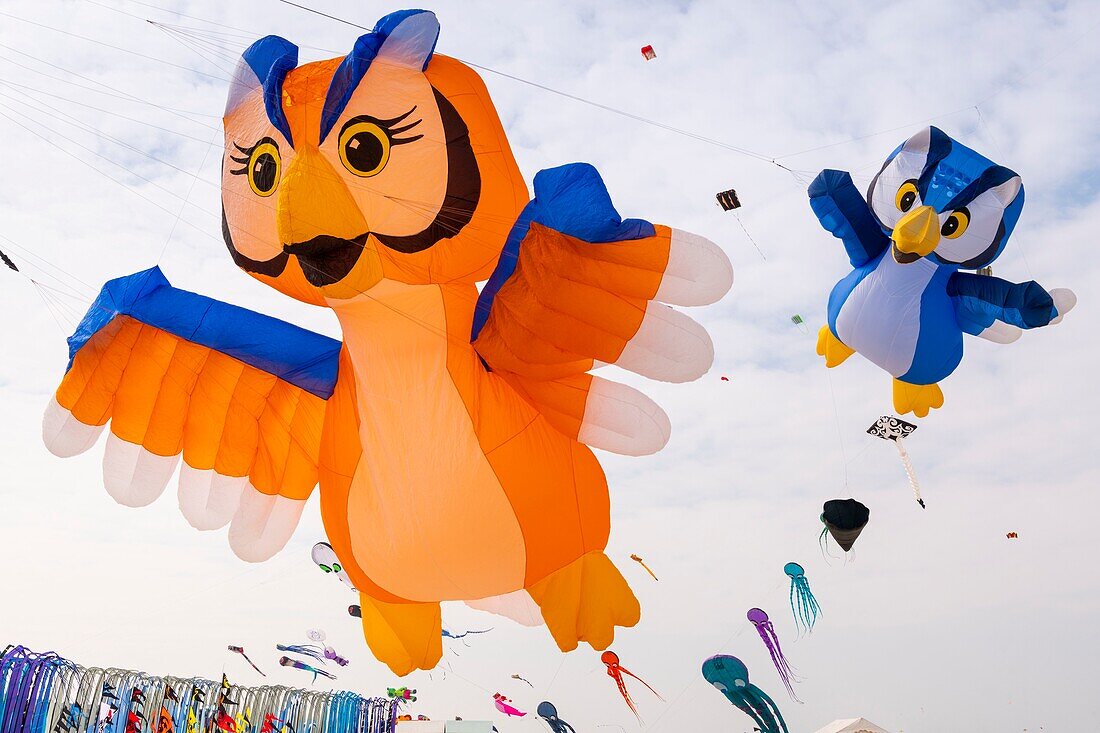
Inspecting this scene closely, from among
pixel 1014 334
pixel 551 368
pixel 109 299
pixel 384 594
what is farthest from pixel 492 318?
pixel 1014 334

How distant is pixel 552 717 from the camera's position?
34.0ft

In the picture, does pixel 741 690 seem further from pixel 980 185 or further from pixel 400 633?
pixel 980 185

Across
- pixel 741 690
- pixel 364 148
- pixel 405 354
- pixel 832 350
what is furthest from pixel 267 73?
pixel 741 690

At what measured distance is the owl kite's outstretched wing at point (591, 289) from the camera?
5035 mm

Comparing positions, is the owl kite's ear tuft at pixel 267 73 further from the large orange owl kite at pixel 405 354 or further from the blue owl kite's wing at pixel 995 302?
the blue owl kite's wing at pixel 995 302

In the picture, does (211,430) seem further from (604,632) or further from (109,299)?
(604,632)

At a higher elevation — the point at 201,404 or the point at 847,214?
the point at 847,214

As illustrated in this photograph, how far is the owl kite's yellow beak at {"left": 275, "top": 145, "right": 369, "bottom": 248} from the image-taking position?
5074 mm

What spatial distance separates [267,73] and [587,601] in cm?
357

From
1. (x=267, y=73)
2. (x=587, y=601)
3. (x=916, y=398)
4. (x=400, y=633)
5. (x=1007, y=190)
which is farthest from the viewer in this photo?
(x=916, y=398)

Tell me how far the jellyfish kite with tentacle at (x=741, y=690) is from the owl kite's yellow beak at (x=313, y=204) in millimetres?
4918

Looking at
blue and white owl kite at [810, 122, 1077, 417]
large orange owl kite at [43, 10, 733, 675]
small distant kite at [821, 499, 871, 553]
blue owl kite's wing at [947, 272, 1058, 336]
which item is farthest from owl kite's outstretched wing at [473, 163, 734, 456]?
small distant kite at [821, 499, 871, 553]

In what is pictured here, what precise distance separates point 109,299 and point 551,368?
2.72 metres

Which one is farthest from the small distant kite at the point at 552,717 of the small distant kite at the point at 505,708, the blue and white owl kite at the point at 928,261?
the blue and white owl kite at the point at 928,261
